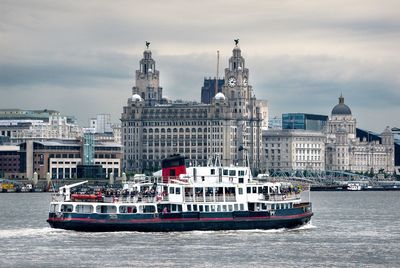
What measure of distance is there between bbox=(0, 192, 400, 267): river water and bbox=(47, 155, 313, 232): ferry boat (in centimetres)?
106

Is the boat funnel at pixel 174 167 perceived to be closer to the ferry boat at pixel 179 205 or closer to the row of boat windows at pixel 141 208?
the ferry boat at pixel 179 205

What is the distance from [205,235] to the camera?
339 feet

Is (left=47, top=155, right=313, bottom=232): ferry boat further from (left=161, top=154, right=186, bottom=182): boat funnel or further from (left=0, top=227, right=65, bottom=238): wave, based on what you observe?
(left=0, top=227, right=65, bottom=238): wave

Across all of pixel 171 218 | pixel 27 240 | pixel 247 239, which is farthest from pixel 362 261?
pixel 27 240

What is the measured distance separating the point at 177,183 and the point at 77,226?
28.5 ft

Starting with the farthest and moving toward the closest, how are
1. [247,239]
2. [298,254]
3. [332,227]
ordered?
[332,227]
[247,239]
[298,254]

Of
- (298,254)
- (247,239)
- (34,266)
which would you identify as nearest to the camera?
(34,266)

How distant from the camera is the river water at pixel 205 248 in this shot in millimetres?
87188

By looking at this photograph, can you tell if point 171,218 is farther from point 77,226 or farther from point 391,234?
point 391,234

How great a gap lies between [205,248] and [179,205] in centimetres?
1087

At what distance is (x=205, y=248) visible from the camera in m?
94.5

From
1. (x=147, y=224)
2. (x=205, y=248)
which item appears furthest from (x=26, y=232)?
(x=205, y=248)

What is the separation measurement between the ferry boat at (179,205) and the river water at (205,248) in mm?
1058

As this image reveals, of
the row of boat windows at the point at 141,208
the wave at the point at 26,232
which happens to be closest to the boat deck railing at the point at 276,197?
the row of boat windows at the point at 141,208
